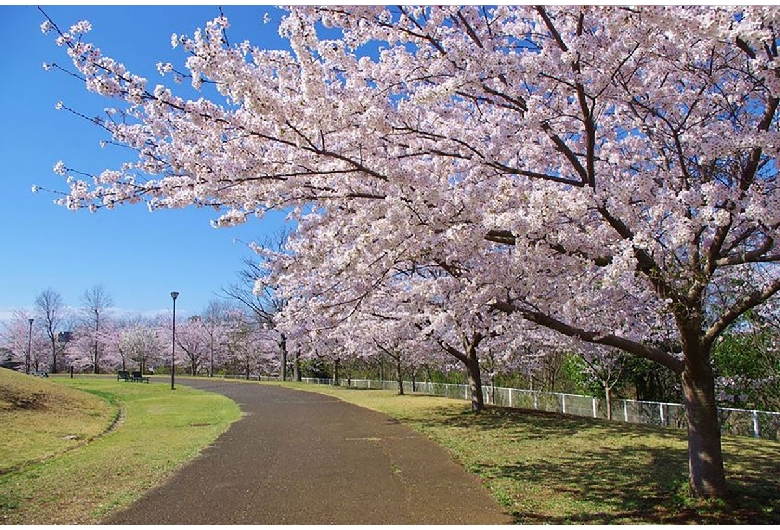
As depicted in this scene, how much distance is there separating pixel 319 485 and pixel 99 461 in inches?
184

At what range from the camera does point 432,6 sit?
5828 mm

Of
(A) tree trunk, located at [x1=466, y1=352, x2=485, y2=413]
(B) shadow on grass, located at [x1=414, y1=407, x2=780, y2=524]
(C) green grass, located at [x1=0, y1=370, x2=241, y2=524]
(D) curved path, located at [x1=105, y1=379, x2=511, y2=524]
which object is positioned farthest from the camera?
(A) tree trunk, located at [x1=466, y1=352, x2=485, y2=413]

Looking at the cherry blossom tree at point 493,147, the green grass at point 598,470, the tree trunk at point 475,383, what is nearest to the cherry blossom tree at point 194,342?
the tree trunk at point 475,383

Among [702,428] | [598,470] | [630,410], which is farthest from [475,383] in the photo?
[702,428]

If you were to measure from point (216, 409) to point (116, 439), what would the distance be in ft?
24.1

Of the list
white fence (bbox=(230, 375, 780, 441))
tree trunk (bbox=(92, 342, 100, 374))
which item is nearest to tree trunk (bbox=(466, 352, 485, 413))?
white fence (bbox=(230, 375, 780, 441))

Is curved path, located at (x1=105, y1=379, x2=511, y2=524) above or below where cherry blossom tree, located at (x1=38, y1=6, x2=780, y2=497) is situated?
below

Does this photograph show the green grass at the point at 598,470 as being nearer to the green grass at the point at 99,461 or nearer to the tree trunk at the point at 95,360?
the green grass at the point at 99,461

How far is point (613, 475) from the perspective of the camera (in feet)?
27.7

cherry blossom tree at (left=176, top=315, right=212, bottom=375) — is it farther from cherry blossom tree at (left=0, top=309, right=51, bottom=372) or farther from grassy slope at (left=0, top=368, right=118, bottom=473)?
grassy slope at (left=0, top=368, right=118, bottom=473)

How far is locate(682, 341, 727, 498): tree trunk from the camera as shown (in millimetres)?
6773

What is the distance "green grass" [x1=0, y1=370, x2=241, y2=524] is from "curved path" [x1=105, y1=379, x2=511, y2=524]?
1.45 ft

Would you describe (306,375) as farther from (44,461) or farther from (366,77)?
(366,77)

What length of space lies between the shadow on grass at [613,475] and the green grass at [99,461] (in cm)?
507
